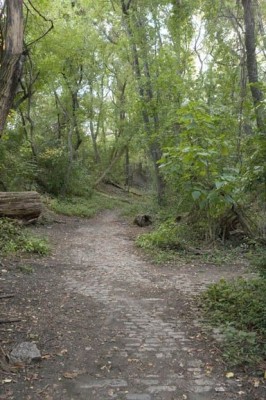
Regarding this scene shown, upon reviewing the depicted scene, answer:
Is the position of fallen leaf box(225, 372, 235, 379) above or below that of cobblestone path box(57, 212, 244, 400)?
below

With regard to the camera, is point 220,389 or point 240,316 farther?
point 240,316

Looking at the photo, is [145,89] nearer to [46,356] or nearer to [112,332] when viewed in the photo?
[112,332]

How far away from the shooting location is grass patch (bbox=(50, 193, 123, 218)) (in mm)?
16281

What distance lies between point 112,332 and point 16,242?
5136mm

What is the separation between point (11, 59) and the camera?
417cm

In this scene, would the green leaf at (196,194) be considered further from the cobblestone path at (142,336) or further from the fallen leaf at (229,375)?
the fallen leaf at (229,375)

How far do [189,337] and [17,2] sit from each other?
15.3ft

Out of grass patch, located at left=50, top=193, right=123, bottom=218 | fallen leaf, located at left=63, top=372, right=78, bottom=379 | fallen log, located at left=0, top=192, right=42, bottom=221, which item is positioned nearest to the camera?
fallen leaf, located at left=63, top=372, right=78, bottom=379

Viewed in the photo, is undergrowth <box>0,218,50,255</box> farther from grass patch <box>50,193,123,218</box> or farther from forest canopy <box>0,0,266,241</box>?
grass patch <box>50,193,123,218</box>

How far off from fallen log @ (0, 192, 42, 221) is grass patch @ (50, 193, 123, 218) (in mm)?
4399

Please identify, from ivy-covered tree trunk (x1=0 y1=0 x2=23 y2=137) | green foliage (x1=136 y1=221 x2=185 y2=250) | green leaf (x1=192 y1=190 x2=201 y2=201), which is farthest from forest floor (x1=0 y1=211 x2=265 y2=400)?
ivy-covered tree trunk (x1=0 y1=0 x2=23 y2=137)

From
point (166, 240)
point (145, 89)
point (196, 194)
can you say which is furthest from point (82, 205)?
point (196, 194)

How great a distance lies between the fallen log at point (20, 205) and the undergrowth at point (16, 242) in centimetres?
76

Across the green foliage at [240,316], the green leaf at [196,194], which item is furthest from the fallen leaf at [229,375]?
the green leaf at [196,194]
